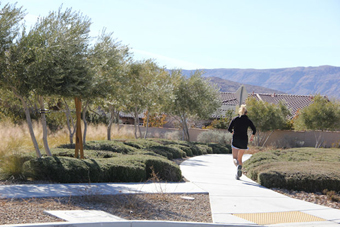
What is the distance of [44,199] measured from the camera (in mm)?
7281

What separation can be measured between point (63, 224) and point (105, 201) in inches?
72.7

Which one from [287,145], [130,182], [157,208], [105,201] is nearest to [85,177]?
[130,182]

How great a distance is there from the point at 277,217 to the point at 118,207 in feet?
9.27

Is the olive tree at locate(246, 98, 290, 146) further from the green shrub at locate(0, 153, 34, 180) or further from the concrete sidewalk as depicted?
the green shrub at locate(0, 153, 34, 180)

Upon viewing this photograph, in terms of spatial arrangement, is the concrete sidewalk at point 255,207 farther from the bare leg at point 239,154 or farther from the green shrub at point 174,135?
the green shrub at point 174,135

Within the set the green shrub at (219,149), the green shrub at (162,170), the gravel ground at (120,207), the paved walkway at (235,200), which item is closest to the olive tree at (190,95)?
the green shrub at (219,149)

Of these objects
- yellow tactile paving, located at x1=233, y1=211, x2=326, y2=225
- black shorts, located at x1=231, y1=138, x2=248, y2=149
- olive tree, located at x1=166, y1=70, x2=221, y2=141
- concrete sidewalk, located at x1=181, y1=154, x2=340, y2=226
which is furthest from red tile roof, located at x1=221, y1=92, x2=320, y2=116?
yellow tactile paving, located at x1=233, y1=211, x2=326, y2=225

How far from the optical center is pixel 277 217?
23.9 feet

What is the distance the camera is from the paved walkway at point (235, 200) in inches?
277

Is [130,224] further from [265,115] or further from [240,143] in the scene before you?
[265,115]

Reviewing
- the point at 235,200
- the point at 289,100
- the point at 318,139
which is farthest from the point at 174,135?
the point at 289,100

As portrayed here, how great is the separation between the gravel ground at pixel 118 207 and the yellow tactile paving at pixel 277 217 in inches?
30.0

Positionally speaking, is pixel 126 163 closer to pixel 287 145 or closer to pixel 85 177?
pixel 85 177

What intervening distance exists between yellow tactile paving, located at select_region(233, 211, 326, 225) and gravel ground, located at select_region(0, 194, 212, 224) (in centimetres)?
76
